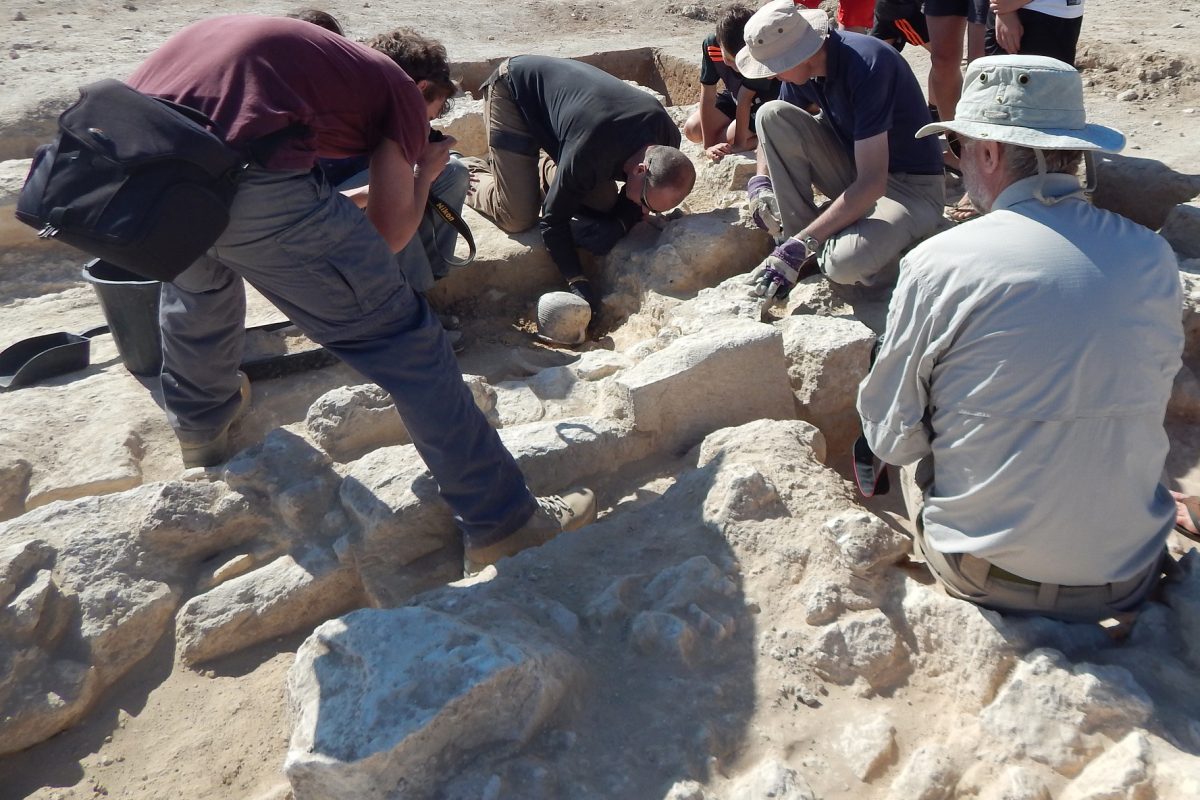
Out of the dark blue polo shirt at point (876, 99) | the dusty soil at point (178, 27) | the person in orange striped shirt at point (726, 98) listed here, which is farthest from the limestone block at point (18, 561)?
the person in orange striped shirt at point (726, 98)

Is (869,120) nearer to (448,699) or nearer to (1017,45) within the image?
(1017,45)

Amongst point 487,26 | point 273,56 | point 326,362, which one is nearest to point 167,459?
point 326,362

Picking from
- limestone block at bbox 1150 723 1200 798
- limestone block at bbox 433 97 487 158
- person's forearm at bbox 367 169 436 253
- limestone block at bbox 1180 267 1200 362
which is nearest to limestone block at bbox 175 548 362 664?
person's forearm at bbox 367 169 436 253

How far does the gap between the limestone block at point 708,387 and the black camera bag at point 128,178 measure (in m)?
1.42

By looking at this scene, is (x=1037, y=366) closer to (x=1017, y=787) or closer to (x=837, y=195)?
(x=1017, y=787)

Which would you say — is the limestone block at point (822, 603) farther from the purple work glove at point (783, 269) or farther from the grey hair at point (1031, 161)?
the purple work glove at point (783, 269)

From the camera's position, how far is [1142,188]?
4.10 meters

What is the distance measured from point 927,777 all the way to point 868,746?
123mm

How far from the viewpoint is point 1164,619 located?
209cm

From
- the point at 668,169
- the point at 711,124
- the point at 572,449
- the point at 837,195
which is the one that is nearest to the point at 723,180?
the point at 711,124

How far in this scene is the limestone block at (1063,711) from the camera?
5.97ft

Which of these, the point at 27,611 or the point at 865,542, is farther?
the point at 27,611

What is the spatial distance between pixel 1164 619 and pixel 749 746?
994 mm

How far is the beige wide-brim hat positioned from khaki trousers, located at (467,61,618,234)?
292 cm
